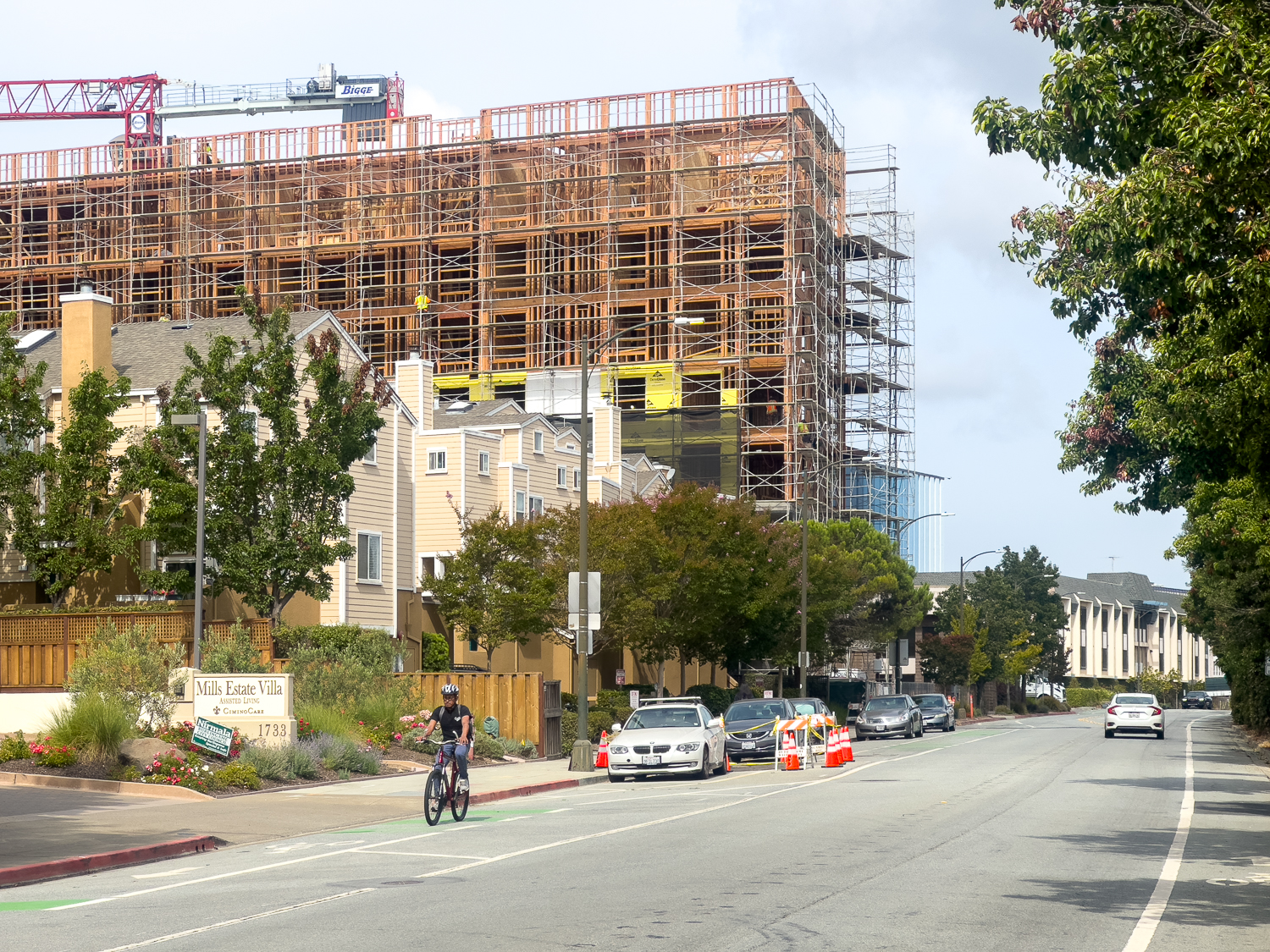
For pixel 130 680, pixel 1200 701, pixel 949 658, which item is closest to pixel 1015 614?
pixel 949 658

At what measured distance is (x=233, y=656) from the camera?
30.3 metres

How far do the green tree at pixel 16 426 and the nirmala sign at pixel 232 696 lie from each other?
12.2 metres

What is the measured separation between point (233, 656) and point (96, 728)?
588 cm

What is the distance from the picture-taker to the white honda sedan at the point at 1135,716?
50156mm

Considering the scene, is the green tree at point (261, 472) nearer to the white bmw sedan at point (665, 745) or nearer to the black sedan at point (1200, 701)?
the white bmw sedan at point (665, 745)

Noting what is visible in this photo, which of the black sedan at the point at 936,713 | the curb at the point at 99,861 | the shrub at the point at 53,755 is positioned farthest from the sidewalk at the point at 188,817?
the black sedan at the point at 936,713

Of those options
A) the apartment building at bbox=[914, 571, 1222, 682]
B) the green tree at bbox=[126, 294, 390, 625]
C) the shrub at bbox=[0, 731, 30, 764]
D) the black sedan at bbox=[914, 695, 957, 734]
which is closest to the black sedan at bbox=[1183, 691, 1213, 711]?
the apartment building at bbox=[914, 571, 1222, 682]

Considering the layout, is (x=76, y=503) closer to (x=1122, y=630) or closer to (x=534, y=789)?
(x=534, y=789)

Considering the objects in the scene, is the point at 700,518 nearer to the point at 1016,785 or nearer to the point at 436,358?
the point at 1016,785

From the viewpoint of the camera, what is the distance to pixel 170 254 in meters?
82.5

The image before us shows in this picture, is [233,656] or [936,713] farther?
[936,713]

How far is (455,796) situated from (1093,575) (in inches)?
6046

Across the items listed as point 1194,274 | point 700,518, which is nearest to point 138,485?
point 700,518

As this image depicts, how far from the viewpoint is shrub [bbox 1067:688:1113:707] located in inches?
4626
